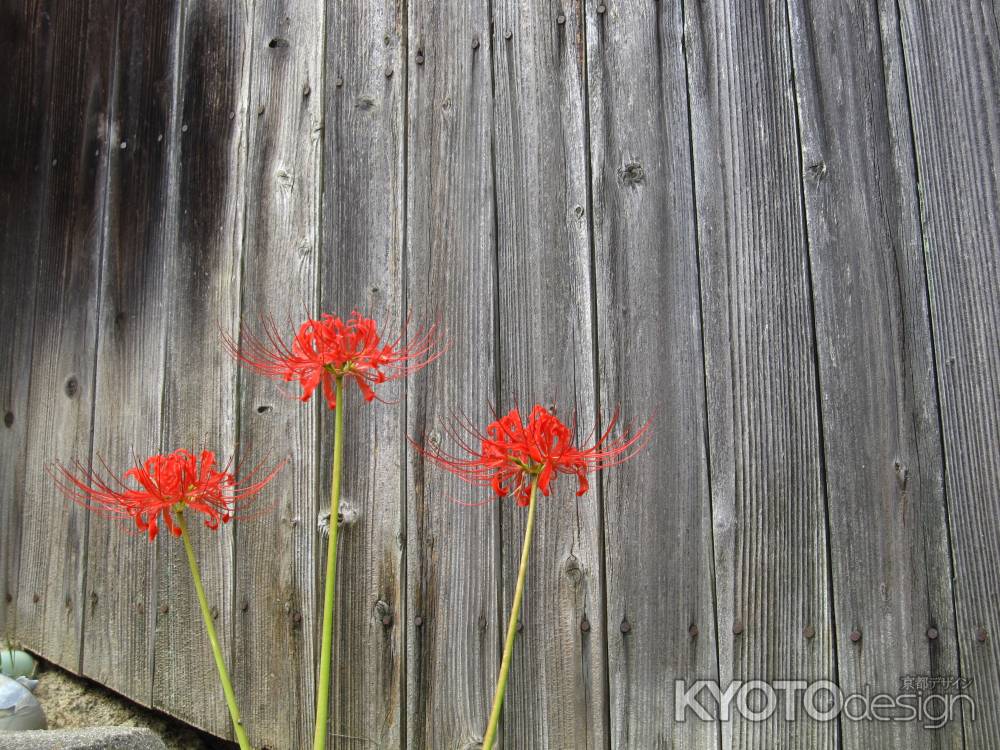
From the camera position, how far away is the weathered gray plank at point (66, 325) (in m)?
2.13

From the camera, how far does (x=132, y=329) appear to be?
2.11 m

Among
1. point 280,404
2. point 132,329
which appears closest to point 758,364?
point 280,404

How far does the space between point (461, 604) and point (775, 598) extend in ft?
1.89

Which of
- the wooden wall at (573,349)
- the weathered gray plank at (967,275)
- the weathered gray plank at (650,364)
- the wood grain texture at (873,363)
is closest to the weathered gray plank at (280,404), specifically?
the wooden wall at (573,349)

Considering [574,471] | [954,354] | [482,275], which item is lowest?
[574,471]

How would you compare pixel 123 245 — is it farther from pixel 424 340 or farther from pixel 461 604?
pixel 461 604

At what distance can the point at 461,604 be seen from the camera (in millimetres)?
1662

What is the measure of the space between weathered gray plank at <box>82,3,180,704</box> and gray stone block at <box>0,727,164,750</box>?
2.08 ft

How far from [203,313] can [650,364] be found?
41.5 inches

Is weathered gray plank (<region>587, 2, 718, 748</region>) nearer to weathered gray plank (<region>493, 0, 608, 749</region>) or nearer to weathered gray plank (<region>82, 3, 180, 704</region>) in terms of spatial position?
weathered gray plank (<region>493, 0, 608, 749</region>)

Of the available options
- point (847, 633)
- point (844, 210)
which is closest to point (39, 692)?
point (847, 633)

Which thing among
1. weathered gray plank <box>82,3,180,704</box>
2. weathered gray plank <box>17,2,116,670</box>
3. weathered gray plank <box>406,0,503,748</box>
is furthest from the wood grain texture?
weathered gray plank <box>17,2,116,670</box>

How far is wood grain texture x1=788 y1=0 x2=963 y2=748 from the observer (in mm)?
1405

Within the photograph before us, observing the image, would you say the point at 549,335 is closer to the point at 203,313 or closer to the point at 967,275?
the point at 967,275
